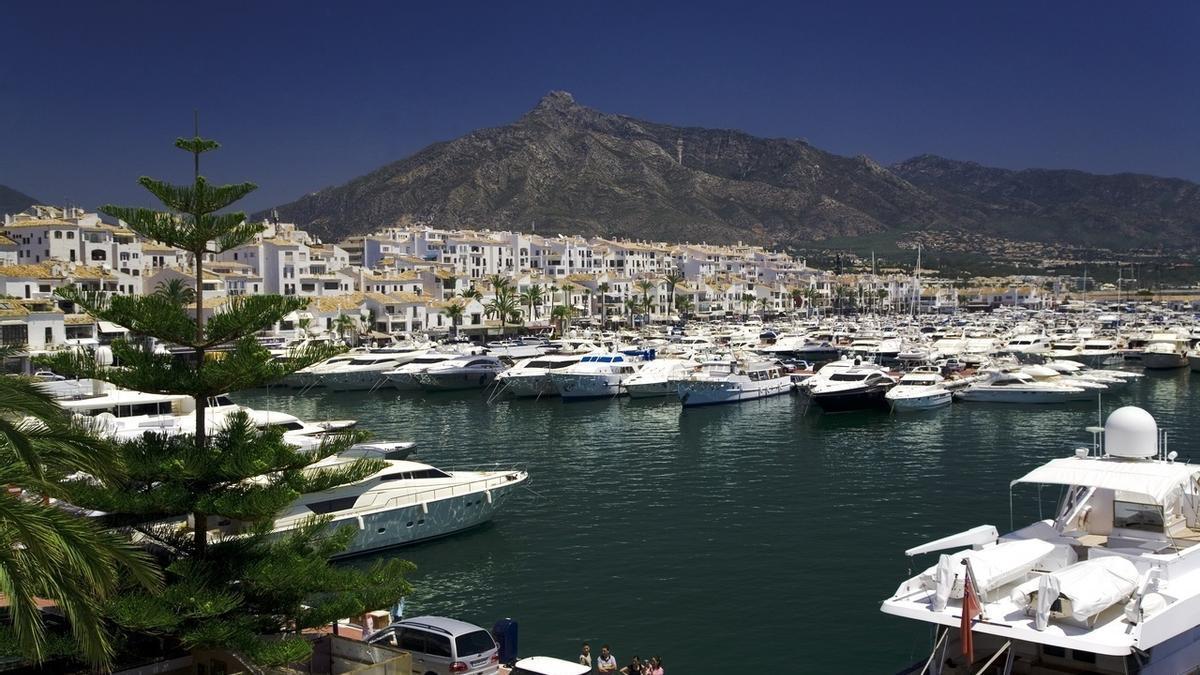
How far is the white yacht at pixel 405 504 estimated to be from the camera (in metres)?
28.5

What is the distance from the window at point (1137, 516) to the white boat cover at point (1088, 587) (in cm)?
286

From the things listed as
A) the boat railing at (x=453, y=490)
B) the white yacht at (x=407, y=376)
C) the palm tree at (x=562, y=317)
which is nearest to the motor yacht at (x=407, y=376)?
the white yacht at (x=407, y=376)

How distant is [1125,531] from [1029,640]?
214 inches

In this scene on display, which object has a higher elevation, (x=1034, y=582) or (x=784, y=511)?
(x=1034, y=582)

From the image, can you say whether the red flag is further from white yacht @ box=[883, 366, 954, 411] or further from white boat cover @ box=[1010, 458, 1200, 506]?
white yacht @ box=[883, 366, 954, 411]

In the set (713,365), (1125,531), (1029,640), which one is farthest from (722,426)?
(1029,640)

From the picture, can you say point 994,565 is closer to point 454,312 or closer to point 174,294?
point 174,294

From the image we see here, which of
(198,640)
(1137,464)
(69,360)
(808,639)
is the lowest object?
(808,639)

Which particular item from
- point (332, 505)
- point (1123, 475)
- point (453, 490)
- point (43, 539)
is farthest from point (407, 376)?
point (43, 539)

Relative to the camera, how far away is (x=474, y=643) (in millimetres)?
17406

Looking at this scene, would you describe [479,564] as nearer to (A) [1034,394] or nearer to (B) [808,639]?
(B) [808,639]

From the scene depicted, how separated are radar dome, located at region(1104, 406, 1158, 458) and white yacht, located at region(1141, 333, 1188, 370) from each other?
3096 inches

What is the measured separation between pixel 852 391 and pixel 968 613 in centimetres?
4680

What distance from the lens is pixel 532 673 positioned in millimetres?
16766
